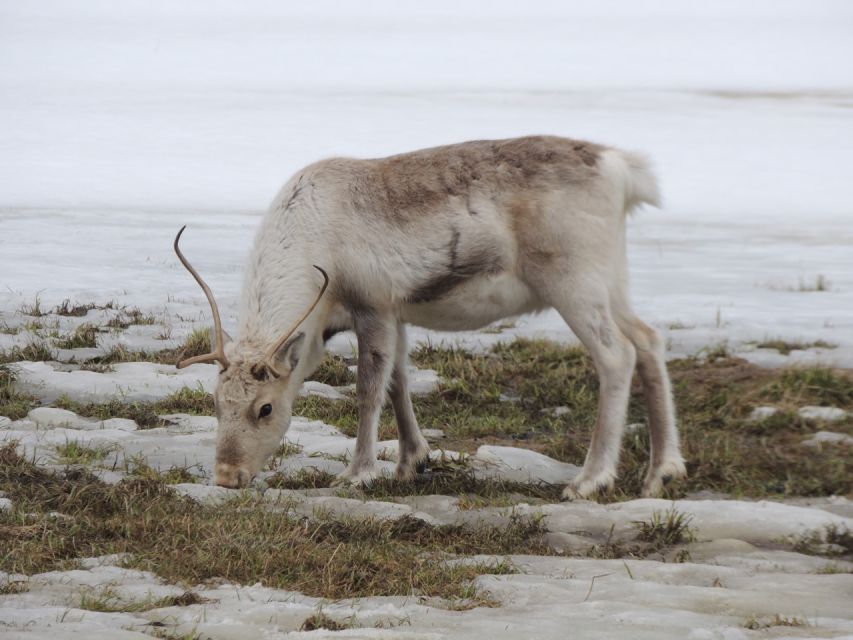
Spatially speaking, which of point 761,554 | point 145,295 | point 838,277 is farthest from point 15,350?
point 838,277

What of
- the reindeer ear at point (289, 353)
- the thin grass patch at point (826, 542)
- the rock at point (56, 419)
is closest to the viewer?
the thin grass patch at point (826, 542)

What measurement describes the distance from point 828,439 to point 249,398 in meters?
3.70

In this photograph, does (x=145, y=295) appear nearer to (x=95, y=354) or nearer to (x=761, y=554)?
(x=95, y=354)

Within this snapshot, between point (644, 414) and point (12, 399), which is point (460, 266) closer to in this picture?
point (644, 414)

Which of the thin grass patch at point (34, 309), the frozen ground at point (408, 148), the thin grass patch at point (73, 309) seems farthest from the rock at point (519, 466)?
the thin grass patch at point (34, 309)

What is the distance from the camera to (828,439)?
7.46m

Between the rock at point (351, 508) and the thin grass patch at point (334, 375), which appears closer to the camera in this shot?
the rock at point (351, 508)

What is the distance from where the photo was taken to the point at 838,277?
1270 cm

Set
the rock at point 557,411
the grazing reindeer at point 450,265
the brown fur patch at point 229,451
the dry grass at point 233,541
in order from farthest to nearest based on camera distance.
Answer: the rock at point 557,411
the grazing reindeer at point 450,265
the brown fur patch at point 229,451
the dry grass at point 233,541

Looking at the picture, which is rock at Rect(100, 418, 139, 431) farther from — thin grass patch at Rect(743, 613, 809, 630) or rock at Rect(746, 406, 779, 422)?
thin grass patch at Rect(743, 613, 809, 630)

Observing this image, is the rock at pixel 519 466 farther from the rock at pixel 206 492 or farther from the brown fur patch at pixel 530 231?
the rock at pixel 206 492

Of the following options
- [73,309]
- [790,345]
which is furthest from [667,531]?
[73,309]

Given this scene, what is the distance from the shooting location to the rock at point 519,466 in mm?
7105

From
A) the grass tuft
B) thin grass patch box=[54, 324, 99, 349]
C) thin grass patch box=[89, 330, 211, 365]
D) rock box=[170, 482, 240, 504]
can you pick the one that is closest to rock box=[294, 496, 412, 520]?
rock box=[170, 482, 240, 504]
